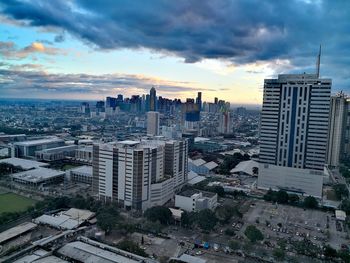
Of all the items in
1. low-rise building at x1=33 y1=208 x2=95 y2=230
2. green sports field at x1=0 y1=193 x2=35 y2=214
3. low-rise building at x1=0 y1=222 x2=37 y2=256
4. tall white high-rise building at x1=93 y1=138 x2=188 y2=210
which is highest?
tall white high-rise building at x1=93 y1=138 x2=188 y2=210

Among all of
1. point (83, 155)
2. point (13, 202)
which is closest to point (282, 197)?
point (13, 202)

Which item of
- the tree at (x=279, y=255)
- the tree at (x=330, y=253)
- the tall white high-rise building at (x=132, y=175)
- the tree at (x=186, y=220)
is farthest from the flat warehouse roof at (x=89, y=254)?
the tree at (x=330, y=253)

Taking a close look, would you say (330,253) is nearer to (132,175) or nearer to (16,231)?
(132,175)

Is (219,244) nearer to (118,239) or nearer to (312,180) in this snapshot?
(118,239)

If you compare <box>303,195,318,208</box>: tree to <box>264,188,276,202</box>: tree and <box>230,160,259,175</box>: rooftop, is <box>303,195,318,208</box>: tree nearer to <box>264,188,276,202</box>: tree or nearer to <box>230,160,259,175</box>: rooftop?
<box>264,188,276,202</box>: tree

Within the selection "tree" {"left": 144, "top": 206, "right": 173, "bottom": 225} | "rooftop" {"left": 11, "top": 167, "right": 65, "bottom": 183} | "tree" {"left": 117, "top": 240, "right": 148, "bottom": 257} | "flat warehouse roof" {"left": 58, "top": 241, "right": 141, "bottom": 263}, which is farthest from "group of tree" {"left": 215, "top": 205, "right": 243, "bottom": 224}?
"rooftop" {"left": 11, "top": 167, "right": 65, "bottom": 183}

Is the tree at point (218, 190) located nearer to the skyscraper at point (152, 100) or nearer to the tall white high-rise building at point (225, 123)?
the tall white high-rise building at point (225, 123)
